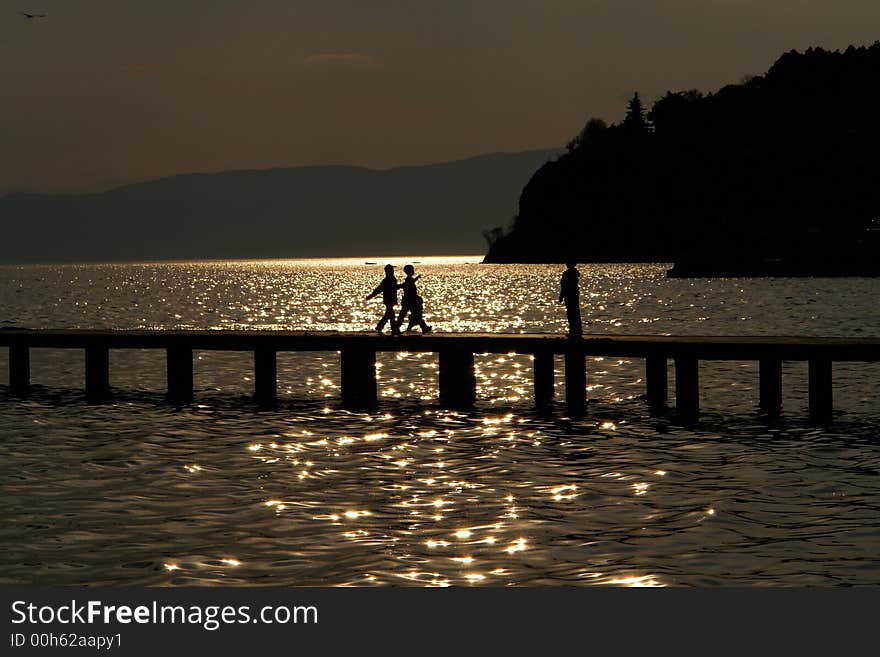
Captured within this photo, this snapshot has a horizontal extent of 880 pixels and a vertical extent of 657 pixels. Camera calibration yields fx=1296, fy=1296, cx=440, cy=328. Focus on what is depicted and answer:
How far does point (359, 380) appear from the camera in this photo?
30.2 m

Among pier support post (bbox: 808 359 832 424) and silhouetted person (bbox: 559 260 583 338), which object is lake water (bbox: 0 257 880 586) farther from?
silhouetted person (bbox: 559 260 583 338)

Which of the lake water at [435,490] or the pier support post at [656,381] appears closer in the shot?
the lake water at [435,490]

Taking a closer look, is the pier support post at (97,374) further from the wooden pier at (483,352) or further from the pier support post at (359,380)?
the pier support post at (359,380)

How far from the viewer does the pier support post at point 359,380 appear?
1185 inches

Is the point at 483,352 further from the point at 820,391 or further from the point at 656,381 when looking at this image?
the point at 820,391

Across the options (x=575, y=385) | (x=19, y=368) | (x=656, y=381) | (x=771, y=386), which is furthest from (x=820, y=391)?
(x=19, y=368)

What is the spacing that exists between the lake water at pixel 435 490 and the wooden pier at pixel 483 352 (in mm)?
660

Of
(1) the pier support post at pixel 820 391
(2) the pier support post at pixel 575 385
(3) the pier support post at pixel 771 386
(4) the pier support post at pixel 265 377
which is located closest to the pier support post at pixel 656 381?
(2) the pier support post at pixel 575 385

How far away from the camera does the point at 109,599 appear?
11.4 m

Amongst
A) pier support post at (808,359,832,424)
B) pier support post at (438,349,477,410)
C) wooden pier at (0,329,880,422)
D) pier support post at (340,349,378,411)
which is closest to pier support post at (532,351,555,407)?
wooden pier at (0,329,880,422)

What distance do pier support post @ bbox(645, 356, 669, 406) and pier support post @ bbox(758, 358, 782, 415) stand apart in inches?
82.3

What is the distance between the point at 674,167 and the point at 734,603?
605 feet

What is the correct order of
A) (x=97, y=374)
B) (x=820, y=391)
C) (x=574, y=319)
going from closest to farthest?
(x=820, y=391) < (x=574, y=319) < (x=97, y=374)

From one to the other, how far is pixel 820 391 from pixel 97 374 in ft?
58.7
